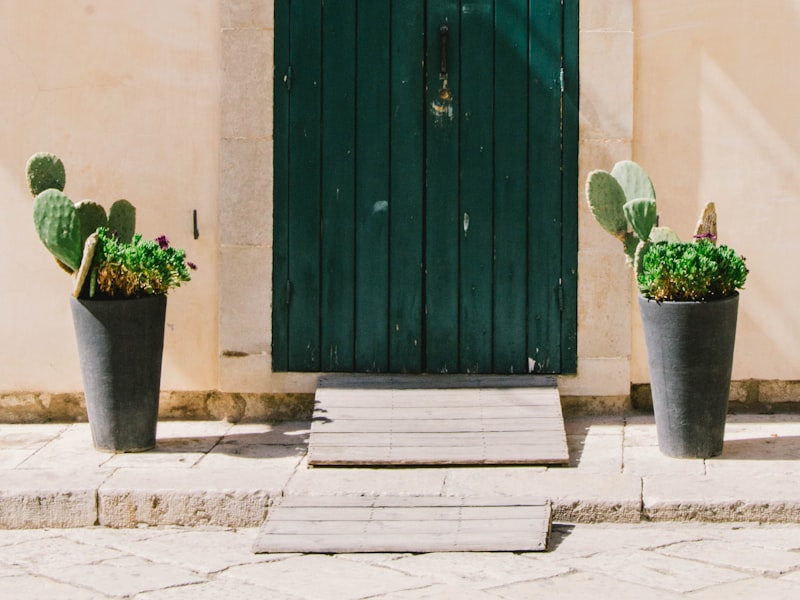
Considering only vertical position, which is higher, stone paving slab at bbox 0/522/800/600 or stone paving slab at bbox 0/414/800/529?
stone paving slab at bbox 0/414/800/529

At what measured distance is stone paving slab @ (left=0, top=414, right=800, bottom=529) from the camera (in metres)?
5.94

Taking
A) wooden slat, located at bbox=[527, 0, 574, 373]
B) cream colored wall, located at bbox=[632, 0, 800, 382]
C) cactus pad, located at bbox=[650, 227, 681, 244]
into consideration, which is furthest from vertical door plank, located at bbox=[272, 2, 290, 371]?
cactus pad, located at bbox=[650, 227, 681, 244]

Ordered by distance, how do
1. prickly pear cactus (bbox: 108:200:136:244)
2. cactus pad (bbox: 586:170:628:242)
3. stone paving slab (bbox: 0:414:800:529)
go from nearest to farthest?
stone paving slab (bbox: 0:414:800:529), cactus pad (bbox: 586:170:628:242), prickly pear cactus (bbox: 108:200:136:244)

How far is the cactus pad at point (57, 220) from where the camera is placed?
6715 mm

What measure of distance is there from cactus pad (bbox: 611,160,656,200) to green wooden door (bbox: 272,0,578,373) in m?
0.55

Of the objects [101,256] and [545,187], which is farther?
[545,187]

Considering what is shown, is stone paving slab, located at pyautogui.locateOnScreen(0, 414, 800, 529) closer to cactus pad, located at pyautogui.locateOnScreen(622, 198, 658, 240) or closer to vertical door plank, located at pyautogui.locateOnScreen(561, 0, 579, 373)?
vertical door plank, located at pyautogui.locateOnScreen(561, 0, 579, 373)

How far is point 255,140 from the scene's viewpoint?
295 inches

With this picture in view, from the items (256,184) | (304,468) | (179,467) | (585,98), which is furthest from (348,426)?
(585,98)

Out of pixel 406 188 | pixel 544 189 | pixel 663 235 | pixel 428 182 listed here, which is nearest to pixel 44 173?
pixel 406 188

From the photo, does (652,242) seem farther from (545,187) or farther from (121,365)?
(121,365)

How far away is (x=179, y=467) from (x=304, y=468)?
0.59 meters

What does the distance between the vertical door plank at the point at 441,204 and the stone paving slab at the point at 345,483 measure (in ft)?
3.33

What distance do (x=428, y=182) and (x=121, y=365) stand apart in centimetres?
194
